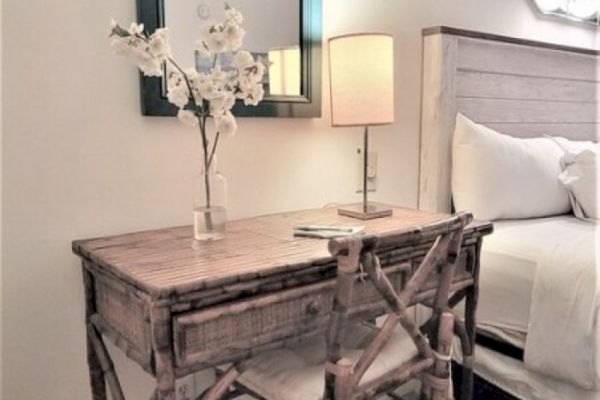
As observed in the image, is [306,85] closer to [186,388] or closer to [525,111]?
[186,388]

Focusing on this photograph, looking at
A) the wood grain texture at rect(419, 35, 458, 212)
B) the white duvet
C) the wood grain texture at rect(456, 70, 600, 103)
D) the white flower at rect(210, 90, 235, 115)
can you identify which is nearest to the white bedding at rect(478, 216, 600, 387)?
the white duvet

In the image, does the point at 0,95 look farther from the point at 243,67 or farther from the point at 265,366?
the point at 265,366

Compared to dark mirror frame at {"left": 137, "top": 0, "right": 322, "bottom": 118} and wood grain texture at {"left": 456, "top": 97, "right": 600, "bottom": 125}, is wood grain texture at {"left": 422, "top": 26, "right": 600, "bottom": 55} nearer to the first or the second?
wood grain texture at {"left": 456, "top": 97, "right": 600, "bottom": 125}

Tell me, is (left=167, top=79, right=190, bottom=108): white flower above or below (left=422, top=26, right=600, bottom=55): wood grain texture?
below

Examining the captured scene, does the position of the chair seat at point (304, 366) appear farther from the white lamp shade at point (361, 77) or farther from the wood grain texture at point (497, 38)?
the wood grain texture at point (497, 38)

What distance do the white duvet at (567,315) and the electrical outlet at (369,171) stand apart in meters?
0.58

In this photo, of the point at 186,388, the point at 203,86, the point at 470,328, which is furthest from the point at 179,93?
the point at 470,328

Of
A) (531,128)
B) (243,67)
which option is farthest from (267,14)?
(531,128)

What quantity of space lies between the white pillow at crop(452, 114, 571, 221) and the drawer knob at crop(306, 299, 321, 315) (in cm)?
97

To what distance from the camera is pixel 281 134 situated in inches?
62.1

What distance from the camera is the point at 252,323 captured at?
99 centimetres

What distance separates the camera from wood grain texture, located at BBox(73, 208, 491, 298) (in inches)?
36.7

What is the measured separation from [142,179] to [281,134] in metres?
0.44

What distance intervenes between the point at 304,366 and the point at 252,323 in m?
0.22
